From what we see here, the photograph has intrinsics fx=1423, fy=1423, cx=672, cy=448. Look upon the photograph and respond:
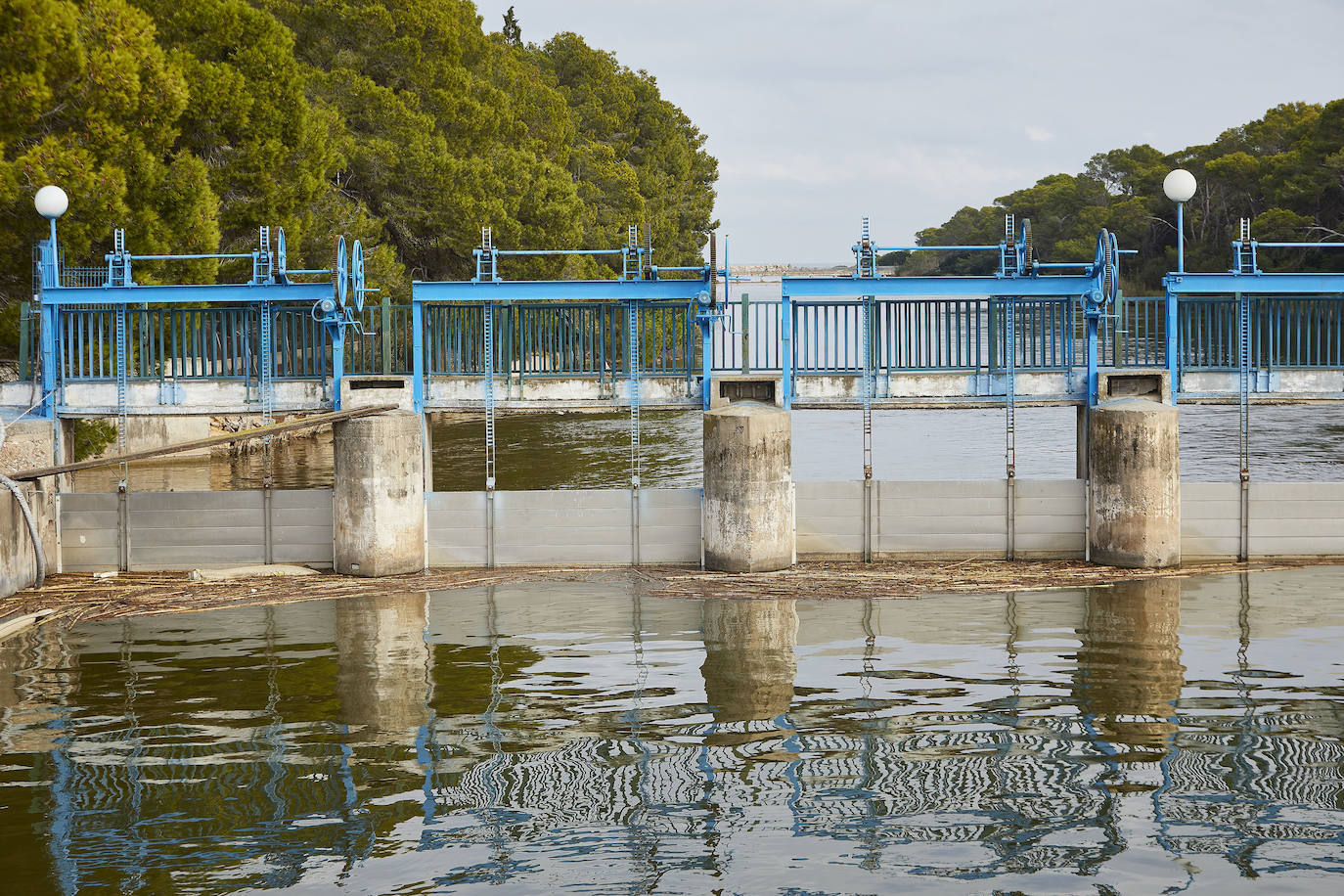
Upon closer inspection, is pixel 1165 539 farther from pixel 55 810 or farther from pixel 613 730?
pixel 55 810

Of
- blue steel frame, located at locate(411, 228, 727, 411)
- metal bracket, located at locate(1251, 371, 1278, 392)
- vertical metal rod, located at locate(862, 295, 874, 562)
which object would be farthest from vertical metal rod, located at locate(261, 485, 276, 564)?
metal bracket, located at locate(1251, 371, 1278, 392)

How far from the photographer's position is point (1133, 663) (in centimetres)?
1941

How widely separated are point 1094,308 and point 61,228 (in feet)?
67.0

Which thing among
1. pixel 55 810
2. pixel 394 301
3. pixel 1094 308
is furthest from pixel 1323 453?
pixel 55 810

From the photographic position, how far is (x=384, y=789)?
14938 millimetres

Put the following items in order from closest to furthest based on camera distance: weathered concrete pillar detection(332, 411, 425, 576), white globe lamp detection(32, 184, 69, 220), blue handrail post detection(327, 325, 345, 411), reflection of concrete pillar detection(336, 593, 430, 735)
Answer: reflection of concrete pillar detection(336, 593, 430, 735) < weathered concrete pillar detection(332, 411, 425, 576) < white globe lamp detection(32, 184, 69, 220) < blue handrail post detection(327, 325, 345, 411)

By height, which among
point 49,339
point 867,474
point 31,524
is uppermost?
point 49,339

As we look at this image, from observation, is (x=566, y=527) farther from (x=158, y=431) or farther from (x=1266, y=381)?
(x=158, y=431)

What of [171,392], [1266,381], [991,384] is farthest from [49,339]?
[1266,381]

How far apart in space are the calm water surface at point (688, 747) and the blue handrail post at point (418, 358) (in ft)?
13.8

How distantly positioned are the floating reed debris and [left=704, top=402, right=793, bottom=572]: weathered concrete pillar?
388 mm

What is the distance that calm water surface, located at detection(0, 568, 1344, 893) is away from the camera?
518 inches

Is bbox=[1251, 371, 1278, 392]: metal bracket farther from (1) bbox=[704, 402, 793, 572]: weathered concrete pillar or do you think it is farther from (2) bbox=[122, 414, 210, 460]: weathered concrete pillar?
(2) bbox=[122, 414, 210, 460]: weathered concrete pillar

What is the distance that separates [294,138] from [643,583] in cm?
2001
